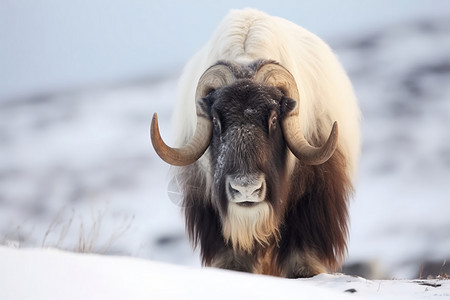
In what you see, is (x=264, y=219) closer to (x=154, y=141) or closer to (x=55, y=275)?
(x=154, y=141)

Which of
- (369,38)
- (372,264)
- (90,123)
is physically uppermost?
(369,38)

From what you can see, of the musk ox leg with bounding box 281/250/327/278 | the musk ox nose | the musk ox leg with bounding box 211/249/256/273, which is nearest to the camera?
the musk ox nose

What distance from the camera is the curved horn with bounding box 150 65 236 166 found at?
582cm

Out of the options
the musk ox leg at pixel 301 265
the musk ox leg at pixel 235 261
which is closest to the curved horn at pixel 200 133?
the musk ox leg at pixel 235 261

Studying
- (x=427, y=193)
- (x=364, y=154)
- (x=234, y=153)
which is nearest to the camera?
A: (x=234, y=153)

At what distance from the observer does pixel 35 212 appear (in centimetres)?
2548

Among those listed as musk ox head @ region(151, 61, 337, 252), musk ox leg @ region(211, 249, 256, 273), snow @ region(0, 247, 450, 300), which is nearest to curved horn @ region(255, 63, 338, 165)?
musk ox head @ region(151, 61, 337, 252)

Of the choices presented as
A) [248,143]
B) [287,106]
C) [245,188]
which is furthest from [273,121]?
[245,188]

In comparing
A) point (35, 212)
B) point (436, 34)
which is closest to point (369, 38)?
point (436, 34)

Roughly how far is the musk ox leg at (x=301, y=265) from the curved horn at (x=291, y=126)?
0.76m

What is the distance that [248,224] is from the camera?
5645 millimetres

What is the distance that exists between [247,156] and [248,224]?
0.50m

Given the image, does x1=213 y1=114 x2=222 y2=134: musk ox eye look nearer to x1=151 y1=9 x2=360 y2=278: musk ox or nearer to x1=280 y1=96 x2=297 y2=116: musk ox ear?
x1=151 y1=9 x2=360 y2=278: musk ox

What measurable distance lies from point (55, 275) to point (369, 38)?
145 ft
